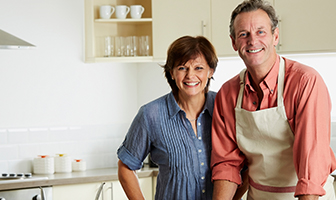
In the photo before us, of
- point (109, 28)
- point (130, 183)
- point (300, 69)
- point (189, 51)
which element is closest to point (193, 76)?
point (189, 51)

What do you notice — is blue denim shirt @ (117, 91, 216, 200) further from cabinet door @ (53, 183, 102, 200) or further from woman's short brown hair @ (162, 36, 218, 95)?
cabinet door @ (53, 183, 102, 200)

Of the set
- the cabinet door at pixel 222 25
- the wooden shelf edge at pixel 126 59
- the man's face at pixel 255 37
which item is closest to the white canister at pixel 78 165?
the wooden shelf edge at pixel 126 59

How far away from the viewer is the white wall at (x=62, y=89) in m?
3.52

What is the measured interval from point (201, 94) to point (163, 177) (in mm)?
388

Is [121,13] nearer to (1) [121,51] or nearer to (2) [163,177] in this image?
(1) [121,51]

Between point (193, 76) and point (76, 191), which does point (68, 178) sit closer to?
point (76, 191)

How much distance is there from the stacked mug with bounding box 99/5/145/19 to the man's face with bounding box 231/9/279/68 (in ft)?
6.48

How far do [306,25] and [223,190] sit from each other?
1.79 meters

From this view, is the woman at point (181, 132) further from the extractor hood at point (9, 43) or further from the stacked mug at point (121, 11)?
the stacked mug at point (121, 11)

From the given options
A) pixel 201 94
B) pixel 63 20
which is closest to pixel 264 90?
pixel 201 94

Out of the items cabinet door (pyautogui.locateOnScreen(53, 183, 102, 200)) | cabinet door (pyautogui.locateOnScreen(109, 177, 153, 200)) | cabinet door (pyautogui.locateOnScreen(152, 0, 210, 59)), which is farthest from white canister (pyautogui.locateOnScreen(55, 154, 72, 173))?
cabinet door (pyautogui.locateOnScreen(152, 0, 210, 59))

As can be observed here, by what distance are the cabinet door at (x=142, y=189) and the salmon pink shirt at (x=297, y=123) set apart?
1612 millimetres

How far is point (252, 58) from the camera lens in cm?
162

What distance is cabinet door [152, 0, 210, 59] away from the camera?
3.37 meters
